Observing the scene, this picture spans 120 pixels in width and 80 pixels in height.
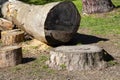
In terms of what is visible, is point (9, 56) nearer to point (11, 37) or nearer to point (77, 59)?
point (77, 59)

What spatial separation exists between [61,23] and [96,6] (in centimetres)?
480

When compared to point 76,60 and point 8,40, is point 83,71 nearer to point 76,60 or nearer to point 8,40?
point 76,60

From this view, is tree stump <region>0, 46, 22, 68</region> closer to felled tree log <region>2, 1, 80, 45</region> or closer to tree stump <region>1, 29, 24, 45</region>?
felled tree log <region>2, 1, 80, 45</region>

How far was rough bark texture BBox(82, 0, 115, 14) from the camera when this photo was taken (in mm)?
14183

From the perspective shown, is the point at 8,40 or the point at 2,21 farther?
the point at 2,21

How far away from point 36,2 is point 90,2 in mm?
5192

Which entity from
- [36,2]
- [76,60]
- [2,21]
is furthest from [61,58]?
[36,2]

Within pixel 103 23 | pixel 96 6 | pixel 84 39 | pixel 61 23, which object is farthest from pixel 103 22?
pixel 61 23

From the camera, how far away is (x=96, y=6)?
14.3 metres

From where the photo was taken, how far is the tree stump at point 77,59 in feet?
25.0

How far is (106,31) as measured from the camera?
11.7m

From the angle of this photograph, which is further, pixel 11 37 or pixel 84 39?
pixel 84 39

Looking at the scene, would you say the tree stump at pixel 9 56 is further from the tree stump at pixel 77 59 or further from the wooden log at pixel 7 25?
the wooden log at pixel 7 25

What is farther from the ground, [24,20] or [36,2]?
[24,20]
